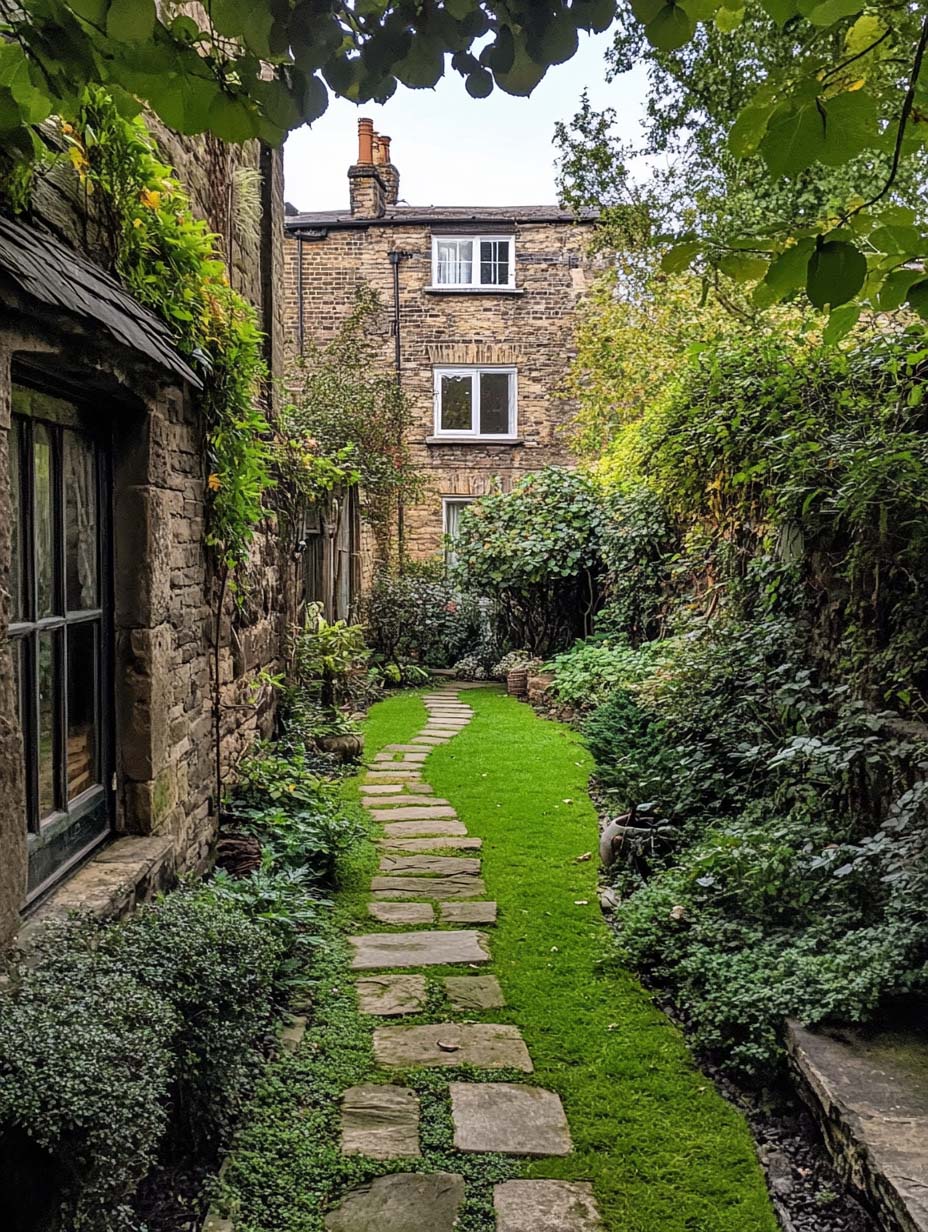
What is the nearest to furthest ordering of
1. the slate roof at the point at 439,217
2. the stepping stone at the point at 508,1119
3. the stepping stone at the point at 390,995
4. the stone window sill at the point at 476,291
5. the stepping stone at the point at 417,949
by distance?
1. the stepping stone at the point at 508,1119
2. the stepping stone at the point at 390,995
3. the stepping stone at the point at 417,949
4. the slate roof at the point at 439,217
5. the stone window sill at the point at 476,291

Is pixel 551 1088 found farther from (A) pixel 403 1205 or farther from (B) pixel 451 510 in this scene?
(B) pixel 451 510

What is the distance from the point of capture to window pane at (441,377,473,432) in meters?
16.5

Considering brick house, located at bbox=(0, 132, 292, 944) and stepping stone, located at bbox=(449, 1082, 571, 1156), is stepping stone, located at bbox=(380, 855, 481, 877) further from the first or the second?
stepping stone, located at bbox=(449, 1082, 571, 1156)

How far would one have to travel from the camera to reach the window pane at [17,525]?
302cm

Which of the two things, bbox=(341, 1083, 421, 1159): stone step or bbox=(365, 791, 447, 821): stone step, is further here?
bbox=(365, 791, 447, 821): stone step

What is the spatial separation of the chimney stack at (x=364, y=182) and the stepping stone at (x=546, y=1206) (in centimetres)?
1611

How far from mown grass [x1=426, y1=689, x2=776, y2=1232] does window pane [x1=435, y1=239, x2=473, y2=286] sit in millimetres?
12012

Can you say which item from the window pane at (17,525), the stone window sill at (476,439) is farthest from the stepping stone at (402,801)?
the stone window sill at (476,439)

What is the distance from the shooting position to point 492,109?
201cm

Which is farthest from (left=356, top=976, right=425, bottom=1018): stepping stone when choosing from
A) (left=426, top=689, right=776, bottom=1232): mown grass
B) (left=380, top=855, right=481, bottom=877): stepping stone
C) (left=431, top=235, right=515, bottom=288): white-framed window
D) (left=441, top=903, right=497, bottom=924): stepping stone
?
(left=431, top=235, right=515, bottom=288): white-framed window

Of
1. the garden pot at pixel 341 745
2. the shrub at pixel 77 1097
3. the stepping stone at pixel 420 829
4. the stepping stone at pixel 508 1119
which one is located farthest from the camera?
the garden pot at pixel 341 745

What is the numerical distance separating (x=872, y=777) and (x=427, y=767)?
14.2 ft

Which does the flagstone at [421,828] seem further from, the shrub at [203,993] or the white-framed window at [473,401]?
the white-framed window at [473,401]

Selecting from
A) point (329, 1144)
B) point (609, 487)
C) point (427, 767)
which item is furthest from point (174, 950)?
point (609, 487)
